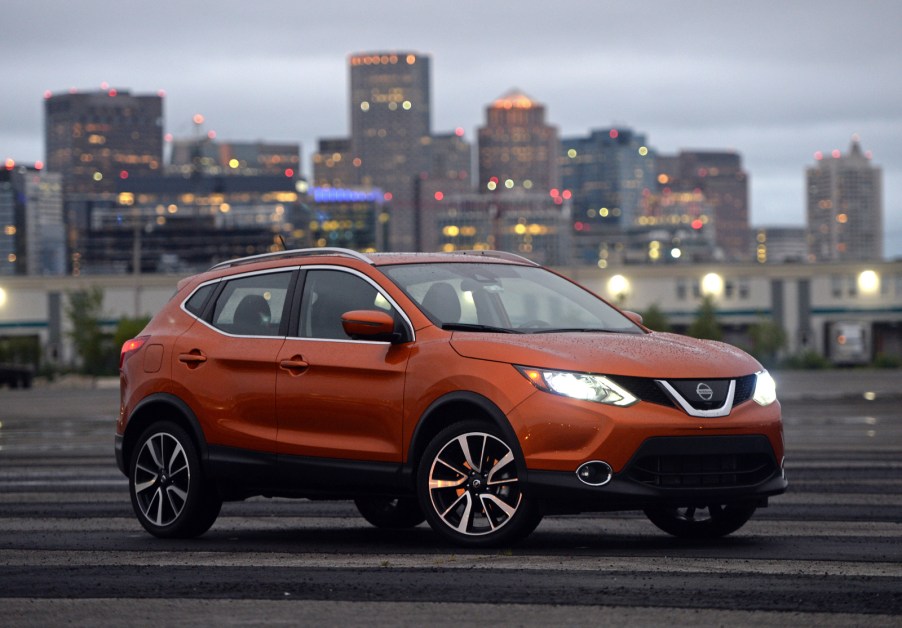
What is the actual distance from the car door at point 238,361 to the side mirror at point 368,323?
2.90 ft

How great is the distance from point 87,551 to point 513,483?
7.97 ft

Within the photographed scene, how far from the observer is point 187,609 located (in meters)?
6.65

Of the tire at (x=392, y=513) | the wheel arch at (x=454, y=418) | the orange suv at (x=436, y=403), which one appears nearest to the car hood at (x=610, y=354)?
the orange suv at (x=436, y=403)

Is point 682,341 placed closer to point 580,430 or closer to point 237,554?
point 580,430

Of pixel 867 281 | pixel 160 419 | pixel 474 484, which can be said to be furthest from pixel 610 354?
pixel 867 281

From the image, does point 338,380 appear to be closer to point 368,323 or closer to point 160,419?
point 368,323

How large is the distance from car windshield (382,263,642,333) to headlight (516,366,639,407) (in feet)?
2.26

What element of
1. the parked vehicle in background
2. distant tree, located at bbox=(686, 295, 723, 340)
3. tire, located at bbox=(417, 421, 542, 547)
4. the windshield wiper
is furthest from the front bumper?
distant tree, located at bbox=(686, 295, 723, 340)

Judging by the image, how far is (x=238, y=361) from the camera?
978cm

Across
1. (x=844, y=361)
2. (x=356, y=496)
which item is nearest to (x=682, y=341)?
(x=356, y=496)

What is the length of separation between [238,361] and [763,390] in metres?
3.17

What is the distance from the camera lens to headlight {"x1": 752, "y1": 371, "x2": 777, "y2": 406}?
341 inches

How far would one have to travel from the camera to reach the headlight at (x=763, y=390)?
28.4 ft

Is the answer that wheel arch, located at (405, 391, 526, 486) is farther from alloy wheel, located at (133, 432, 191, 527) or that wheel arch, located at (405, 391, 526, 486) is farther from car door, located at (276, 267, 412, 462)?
alloy wheel, located at (133, 432, 191, 527)
